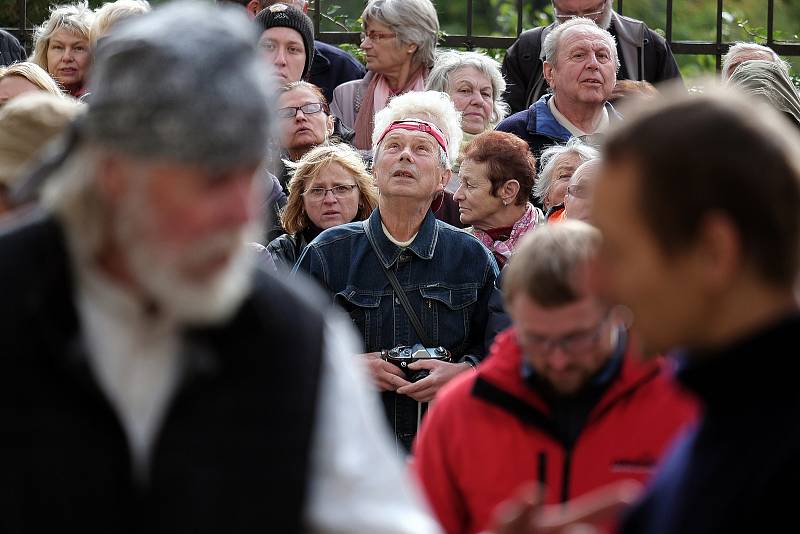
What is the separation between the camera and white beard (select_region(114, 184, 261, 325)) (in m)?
2.12

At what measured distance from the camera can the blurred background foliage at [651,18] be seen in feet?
34.6

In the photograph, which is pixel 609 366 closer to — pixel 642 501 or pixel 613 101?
pixel 642 501

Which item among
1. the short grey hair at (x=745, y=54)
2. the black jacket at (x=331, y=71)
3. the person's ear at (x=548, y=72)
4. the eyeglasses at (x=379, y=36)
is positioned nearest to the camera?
the person's ear at (x=548, y=72)

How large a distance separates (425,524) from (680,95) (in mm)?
787

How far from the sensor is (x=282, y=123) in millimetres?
7055

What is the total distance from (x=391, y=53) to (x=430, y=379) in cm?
297

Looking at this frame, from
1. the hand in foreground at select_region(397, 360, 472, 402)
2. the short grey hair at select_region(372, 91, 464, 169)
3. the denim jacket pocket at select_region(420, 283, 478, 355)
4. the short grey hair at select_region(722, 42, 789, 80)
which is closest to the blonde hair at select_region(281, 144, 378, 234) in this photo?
the short grey hair at select_region(372, 91, 464, 169)

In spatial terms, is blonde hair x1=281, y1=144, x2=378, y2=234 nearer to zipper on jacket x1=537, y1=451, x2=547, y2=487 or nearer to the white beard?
zipper on jacket x1=537, y1=451, x2=547, y2=487

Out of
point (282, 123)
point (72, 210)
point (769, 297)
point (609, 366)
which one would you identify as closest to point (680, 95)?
point (769, 297)

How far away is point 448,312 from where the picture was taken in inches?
211

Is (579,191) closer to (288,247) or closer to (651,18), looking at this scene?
(288,247)

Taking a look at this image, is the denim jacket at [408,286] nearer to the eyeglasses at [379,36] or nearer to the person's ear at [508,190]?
the person's ear at [508,190]

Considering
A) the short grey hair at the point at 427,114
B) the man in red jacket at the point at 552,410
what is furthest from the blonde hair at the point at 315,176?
the man in red jacket at the point at 552,410

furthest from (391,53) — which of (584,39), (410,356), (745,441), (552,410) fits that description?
(745,441)
